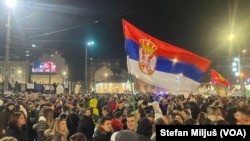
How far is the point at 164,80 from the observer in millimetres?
9742

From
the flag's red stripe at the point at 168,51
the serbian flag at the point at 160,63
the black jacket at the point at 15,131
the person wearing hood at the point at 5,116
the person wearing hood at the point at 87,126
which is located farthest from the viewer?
the person wearing hood at the point at 5,116

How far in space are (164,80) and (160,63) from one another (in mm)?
554

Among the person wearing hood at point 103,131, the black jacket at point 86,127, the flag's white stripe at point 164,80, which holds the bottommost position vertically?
the black jacket at point 86,127

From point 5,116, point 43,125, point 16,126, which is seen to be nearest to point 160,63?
point 43,125

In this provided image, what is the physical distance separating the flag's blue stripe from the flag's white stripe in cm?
13

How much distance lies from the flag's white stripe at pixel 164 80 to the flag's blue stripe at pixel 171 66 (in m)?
0.13

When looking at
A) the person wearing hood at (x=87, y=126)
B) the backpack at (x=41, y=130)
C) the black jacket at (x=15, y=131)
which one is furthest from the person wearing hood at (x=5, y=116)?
the backpack at (x=41, y=130)

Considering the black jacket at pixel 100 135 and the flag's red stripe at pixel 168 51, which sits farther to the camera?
the flag's red stripe at pixel 168 51

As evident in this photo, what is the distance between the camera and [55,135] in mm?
7305

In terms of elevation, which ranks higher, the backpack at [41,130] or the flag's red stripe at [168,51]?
the flag's red stripe at [168,51]

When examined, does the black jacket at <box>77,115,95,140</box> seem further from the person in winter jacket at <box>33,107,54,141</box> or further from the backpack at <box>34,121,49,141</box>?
the backpack at <box>34,121,49,141</box>

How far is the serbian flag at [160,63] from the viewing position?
9516 mm

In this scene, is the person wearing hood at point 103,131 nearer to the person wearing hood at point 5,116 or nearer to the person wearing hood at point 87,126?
the person wearing hood at point 87,126

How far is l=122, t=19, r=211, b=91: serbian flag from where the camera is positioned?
31.2 ft
